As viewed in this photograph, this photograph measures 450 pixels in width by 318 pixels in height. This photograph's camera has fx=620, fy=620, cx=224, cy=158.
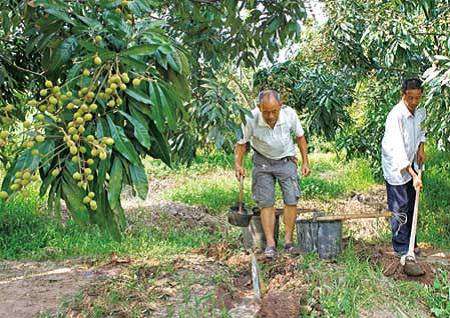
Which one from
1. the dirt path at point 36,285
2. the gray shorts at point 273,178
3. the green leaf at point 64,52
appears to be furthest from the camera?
the gray shorts at point 273,178

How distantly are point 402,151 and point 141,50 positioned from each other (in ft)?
10.3

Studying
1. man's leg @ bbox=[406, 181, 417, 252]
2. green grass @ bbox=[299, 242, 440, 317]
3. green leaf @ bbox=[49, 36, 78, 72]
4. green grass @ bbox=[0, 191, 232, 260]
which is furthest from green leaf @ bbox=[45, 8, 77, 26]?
man's leg @ bbox=[406, 181, 417, 252]

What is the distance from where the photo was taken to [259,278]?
4.25m

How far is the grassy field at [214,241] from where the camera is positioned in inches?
160

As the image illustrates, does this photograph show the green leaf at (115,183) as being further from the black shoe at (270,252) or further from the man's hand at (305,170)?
the man's hand at (305,170)

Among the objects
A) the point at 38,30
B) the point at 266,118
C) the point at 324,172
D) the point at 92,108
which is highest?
the point at 38,30

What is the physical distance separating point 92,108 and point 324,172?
9.42m

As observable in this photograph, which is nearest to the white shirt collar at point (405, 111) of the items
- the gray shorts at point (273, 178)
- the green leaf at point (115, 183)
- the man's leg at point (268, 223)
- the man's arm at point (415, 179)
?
the man's arm at point (415, 179)

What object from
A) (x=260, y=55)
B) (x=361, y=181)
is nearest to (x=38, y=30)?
(x=260, y=55)

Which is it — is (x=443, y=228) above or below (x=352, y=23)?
below

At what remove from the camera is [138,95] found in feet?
7.59

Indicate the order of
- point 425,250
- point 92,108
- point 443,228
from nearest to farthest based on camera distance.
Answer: point 92,108 → point 425,250 → point 443,228

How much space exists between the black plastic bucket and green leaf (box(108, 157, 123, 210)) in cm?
289

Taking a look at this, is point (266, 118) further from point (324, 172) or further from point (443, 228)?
point (324, 172)
